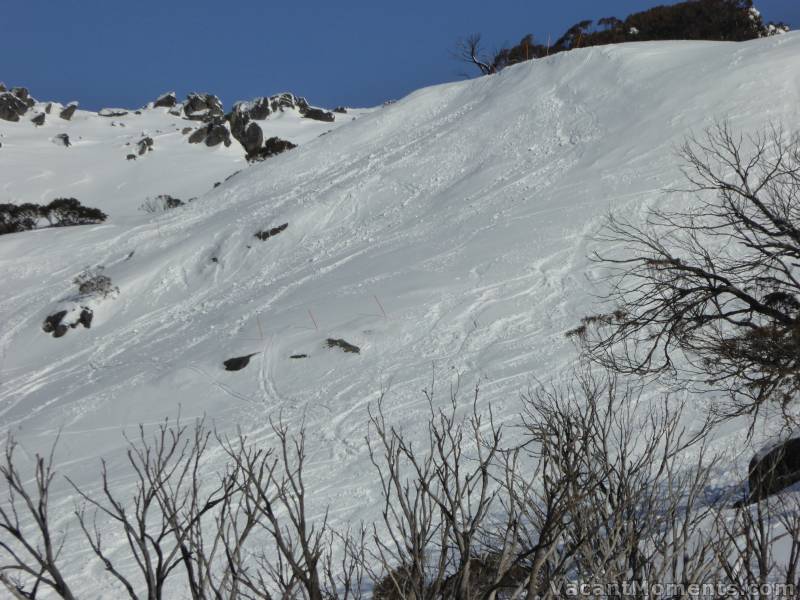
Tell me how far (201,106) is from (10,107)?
18.4 metres

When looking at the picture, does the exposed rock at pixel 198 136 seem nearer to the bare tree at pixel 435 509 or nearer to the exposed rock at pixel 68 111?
the exposed rock at pixel 68 111

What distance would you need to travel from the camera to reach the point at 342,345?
571 inches

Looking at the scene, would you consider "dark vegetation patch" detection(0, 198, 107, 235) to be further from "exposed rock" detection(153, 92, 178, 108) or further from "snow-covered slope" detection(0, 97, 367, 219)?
"exposed rock" detection(153, 92, 178, 108)

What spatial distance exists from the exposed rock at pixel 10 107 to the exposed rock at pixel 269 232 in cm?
5354

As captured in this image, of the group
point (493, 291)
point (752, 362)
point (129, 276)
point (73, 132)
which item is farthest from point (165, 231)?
point (73, 132)

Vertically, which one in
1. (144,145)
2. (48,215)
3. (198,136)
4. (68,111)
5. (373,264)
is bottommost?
(373,264)

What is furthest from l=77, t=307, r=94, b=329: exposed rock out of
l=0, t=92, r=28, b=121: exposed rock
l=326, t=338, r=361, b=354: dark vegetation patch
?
l=0, t=92, r=28, b=121: exposed rock

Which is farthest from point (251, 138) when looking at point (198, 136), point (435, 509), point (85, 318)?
point (435, 509)

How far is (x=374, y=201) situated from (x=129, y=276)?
28.9 ft

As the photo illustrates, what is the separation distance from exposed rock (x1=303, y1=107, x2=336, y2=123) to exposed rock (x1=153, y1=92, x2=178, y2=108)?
2017 cm

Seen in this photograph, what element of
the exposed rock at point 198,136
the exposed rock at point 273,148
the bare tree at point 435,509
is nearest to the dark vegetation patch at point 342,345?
the bare tree at point 435,509

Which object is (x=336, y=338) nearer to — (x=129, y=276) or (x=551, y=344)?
(x=551, y=344)

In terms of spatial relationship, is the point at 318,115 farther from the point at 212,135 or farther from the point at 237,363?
the point at 237,363

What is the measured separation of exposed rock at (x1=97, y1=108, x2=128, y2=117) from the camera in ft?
219
